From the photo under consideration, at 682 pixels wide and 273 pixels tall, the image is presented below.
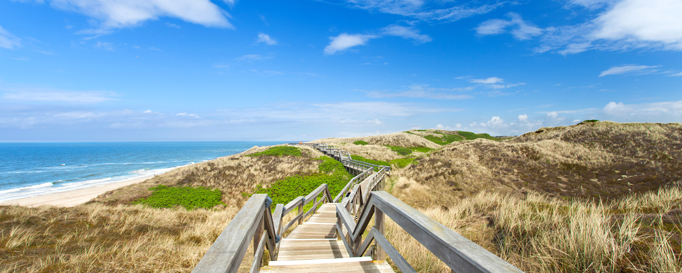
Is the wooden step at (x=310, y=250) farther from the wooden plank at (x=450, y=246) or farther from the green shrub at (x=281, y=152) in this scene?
the green shrub at (x=281, y=152)

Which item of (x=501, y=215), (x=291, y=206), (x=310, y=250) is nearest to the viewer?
(x=310, y=250)

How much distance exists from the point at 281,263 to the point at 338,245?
218 centimetres

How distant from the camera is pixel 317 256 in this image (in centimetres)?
427

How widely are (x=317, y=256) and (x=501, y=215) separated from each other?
3.94 meters

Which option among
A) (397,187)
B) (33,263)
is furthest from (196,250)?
(397,187)

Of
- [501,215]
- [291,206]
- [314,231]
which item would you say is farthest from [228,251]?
[501,215]

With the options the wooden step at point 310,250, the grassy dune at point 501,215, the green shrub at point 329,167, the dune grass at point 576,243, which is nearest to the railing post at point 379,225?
the dune grass at point 576,243

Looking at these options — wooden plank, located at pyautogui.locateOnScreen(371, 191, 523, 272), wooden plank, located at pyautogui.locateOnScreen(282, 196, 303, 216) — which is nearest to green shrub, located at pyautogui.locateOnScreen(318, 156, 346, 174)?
wooden plank, located at pyautogui.locateOnScreen(282, 196, 303, 216)

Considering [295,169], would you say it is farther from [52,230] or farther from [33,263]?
[33,263]

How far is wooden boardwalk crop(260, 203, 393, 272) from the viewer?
2.90 m

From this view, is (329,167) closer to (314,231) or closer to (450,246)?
(314,231)

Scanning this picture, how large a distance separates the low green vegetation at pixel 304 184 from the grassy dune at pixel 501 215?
904 millimetres

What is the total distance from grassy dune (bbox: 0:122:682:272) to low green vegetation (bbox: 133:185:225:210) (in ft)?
2.11

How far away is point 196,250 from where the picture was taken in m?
4.84
